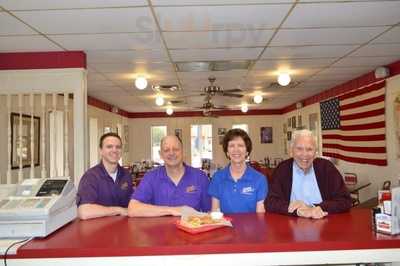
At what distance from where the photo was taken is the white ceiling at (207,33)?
317cm

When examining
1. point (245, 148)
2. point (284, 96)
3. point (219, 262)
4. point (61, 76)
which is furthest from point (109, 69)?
point (284, 96)

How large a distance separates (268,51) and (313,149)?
2427mm

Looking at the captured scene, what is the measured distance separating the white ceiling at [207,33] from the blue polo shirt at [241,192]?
4.67 feet

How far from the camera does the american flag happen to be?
629cm

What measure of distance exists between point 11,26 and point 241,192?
2621 millimetres

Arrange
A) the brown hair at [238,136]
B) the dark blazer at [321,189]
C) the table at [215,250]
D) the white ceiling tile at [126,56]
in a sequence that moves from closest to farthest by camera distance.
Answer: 1. the table at [215,250]
2. the dark blazer at [321,189]
3. the brown hair at [238,136]
4. the white ceiling tile at [126,56]

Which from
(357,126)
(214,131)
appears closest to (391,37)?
(357,126)

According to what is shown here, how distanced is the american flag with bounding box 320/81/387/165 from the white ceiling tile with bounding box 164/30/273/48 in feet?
9.83

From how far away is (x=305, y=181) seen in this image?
2.69m

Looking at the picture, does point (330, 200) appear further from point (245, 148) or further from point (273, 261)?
point (273, 261)

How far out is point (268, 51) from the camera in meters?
4.77

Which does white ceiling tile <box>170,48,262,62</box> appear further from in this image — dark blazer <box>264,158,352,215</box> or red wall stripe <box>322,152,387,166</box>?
red wall stripe <box>322,152,387,166</box>

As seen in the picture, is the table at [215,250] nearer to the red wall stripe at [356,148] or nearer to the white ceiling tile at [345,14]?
the white ceiling tile at [345,14]

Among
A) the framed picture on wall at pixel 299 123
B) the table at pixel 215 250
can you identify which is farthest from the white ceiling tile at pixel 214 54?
the framed picture on wall at pixel 299 123
